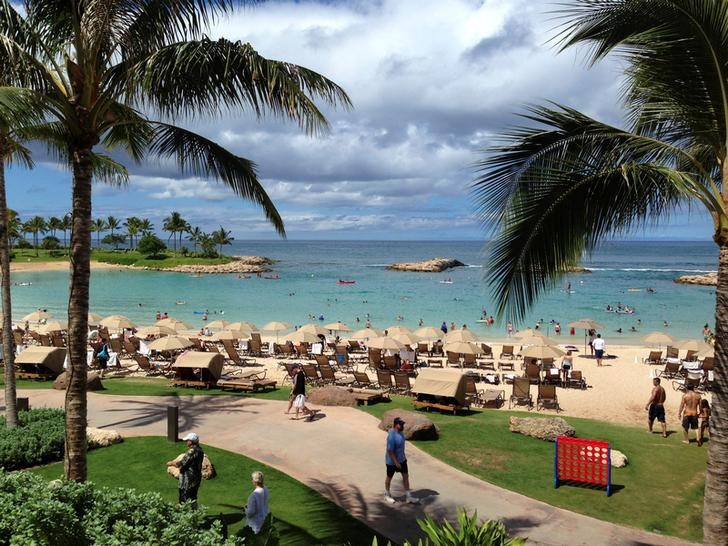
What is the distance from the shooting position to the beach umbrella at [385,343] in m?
22.0

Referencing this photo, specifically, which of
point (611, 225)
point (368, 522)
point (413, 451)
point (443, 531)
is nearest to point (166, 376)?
point (413, 451)

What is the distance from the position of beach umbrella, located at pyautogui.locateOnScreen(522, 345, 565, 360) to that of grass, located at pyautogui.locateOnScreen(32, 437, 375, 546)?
44.4ft

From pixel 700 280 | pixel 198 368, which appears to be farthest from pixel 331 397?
pixel 700 280

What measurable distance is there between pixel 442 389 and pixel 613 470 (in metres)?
5.00

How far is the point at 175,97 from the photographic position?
6586 mm

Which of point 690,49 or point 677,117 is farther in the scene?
point 677,117

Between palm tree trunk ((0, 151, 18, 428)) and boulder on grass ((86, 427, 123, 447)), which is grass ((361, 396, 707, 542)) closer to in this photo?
boulder on grass ((86, 427, 123, 447))

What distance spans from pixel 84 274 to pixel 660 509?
29.6 ft

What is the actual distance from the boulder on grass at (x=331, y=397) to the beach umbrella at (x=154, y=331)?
12.0 meters

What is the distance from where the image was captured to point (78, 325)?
20.0 feet

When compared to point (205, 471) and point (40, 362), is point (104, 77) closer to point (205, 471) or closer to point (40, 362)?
point (205, 471)

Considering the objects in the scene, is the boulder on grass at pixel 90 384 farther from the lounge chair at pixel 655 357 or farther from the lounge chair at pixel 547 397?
the lounge chair at pixel 655 357

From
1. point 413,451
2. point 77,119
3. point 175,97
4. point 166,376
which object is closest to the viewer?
point 77,119

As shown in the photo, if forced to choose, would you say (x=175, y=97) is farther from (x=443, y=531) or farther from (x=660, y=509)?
(x=660, y=509)
